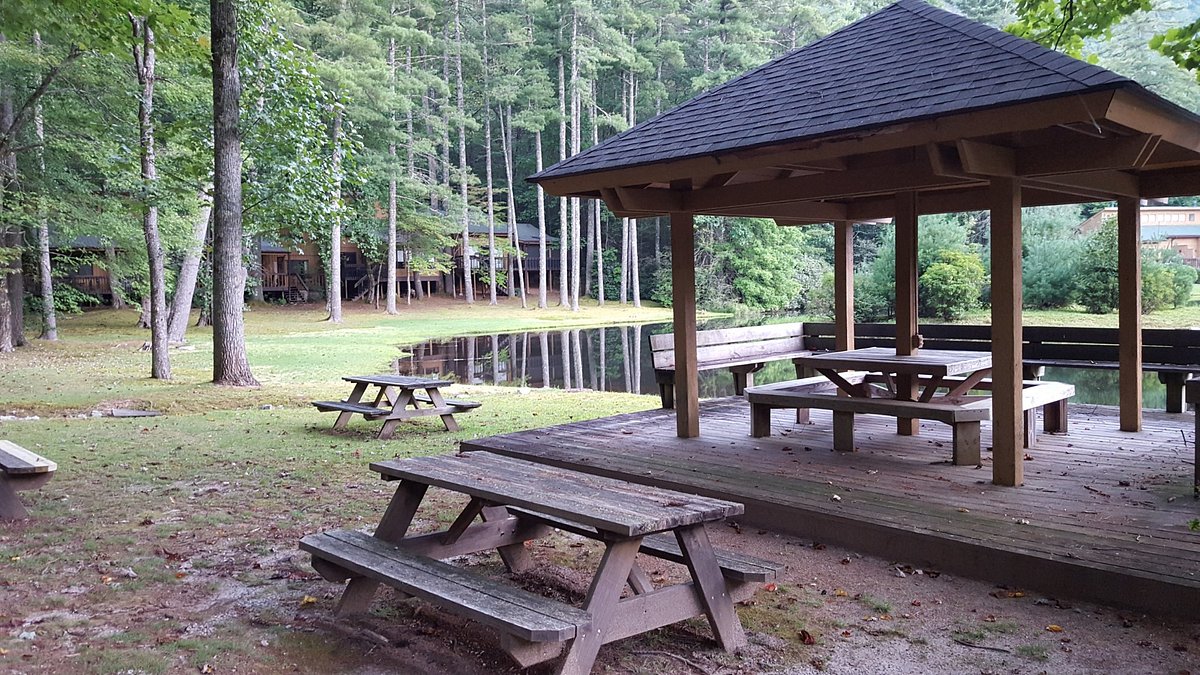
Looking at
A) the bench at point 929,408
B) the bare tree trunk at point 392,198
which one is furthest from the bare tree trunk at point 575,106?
the bench at point 929,408

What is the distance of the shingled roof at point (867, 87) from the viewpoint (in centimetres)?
488

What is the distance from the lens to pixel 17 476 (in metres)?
5.24

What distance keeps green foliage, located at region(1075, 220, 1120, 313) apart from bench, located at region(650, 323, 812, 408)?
21.1 m

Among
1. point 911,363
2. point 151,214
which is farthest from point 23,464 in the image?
point 151,214

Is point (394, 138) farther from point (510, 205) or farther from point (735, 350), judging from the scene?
point (735, 350)

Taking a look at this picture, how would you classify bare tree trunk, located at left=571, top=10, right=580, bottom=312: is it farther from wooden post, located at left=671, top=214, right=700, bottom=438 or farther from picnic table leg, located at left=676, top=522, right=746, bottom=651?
picnic table leg, located at left=676, top=522, right=746, bottom=651

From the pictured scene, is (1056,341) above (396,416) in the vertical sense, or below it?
above

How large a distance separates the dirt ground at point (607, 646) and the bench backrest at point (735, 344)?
4351mm

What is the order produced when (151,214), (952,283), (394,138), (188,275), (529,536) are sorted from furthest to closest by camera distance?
(394,138) → (952,283) → (188,275) → (151,214) → (529,536)

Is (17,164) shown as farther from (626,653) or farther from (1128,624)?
(1128,624)

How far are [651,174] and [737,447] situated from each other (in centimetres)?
227

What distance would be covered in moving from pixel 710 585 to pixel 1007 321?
9.47 feet

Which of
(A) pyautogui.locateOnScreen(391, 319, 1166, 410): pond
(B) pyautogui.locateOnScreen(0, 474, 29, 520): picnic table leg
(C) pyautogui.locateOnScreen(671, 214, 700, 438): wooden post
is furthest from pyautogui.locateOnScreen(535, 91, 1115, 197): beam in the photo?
(A) pyautogui.locateOnScreen(391, 319, 1166, 410): pond

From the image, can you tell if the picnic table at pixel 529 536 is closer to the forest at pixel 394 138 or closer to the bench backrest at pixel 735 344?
the bench backrest at pixel 735 344
